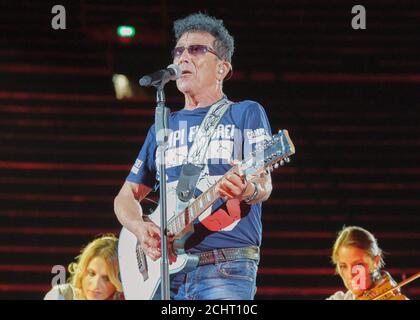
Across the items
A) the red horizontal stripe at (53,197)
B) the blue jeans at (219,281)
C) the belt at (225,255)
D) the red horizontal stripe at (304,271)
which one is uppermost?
the red horizontal stripe at (53,197)

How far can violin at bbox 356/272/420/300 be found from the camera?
14.0 ft

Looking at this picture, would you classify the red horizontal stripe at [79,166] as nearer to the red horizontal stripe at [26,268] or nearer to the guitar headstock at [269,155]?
the red horizontal stripe at [26,268]

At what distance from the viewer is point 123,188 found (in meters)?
4.32

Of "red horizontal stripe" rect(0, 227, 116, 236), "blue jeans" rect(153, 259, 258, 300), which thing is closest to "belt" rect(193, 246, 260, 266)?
"blue jeans" rect(153, 259, 258, 300)

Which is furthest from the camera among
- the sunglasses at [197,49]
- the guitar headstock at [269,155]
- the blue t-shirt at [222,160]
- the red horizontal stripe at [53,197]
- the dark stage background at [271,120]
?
the red horizontal stripe at [53,197]

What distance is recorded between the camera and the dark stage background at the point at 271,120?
176 inches

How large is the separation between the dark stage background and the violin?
0.24ft

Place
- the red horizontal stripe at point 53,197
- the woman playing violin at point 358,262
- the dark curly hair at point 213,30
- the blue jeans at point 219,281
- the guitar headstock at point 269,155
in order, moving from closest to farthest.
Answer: the guitar headstock at point 269,155, the blue jeans at point 219,281, the dark curly hair at point 213,30, the woman playing violin at point 358,262, the red horizontal stripe at point 53,197

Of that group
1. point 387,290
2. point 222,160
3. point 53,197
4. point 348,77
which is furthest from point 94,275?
point 348,77

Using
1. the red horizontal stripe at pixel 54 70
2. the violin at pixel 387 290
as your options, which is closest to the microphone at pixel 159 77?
the red horizontal stripe at pixel 54 70

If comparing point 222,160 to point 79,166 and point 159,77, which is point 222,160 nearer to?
point 159,77

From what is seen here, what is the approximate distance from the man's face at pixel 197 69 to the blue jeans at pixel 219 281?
98 centimetres
